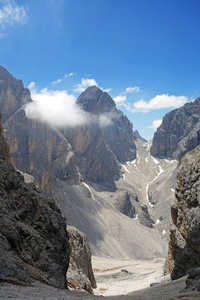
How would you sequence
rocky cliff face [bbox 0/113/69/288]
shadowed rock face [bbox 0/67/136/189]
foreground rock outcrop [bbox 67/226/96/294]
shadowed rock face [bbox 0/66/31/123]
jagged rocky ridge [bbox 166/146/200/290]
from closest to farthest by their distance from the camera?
rocky cliff face [bbox 0/113/69/288] < jagged rocky ridge [bbox 166/146/200/290] < foreground rock outcrop [bbox 67/226/96/294] < shadowed rock face [bbox 0/67/136/189] < shadowed rock face [bbox 0/66/31/123]

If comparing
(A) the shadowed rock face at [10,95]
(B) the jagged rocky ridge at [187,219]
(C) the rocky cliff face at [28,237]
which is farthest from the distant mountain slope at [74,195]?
(C) the rocky cliff face at [28,237]

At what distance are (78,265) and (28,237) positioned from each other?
51.4 feet

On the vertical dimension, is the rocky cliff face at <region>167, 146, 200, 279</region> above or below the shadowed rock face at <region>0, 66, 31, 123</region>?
below

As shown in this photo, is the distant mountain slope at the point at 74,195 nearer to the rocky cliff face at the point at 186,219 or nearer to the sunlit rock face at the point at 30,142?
the sunlit rock face at the point at 30,142

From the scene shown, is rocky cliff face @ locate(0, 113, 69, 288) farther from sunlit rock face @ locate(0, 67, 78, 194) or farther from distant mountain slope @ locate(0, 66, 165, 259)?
sunlit rock face @ locate(0, 67, 78, 194)

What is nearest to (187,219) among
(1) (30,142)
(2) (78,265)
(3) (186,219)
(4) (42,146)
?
(3) (186,219)

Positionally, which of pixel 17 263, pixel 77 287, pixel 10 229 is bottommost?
pixel 77 287

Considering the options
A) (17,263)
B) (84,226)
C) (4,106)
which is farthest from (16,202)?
(4,106)

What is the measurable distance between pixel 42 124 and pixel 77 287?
119 metres

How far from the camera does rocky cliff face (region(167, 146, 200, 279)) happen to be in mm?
20609

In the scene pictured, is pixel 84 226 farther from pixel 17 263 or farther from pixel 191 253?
pixel 17 263

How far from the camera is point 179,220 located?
78.1ft

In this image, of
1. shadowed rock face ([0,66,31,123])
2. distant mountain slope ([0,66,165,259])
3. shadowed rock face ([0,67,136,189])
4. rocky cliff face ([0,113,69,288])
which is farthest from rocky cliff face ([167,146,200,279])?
shadowed rock face ([0,66,31,123])

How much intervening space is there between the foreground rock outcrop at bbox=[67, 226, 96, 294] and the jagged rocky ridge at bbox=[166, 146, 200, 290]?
8742mm
